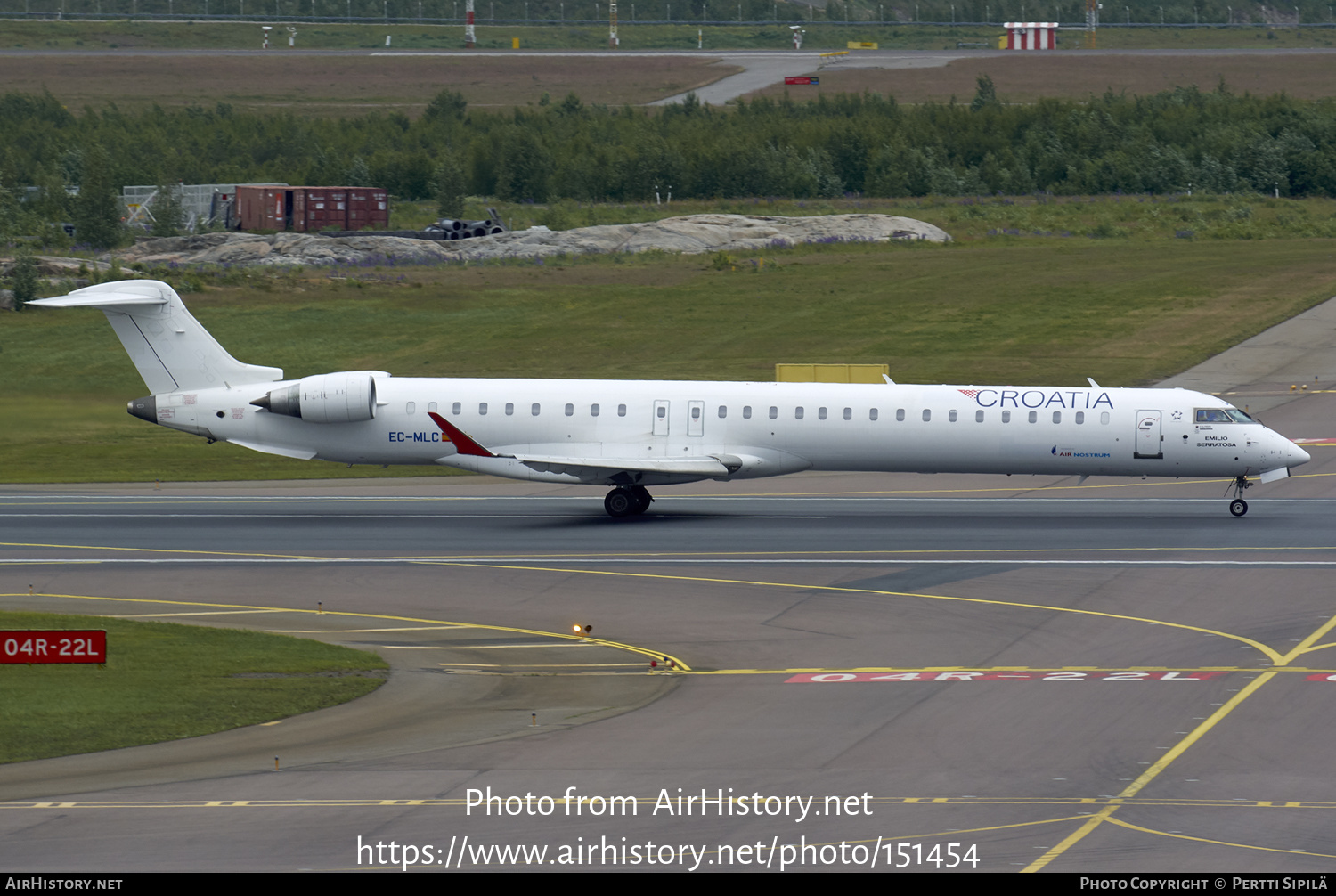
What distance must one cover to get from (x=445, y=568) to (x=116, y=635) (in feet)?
27.6

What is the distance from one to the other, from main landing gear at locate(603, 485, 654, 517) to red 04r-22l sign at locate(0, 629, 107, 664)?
16.2m

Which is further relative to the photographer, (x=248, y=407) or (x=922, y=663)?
(x=248, y=407)

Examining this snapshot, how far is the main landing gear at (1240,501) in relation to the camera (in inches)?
1610

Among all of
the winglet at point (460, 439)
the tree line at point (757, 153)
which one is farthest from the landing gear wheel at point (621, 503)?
the tree line at point (757, 153)

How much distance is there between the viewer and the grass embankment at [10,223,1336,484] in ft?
193

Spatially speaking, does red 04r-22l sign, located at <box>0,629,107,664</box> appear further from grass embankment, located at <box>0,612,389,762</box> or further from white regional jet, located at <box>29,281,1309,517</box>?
white regional jet, located at <box>29,281,1309,517</box>

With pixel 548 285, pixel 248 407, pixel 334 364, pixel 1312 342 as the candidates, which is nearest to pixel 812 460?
pixel 248 407

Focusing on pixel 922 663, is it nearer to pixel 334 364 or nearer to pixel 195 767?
pixel 195 767

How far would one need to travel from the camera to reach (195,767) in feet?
67.6

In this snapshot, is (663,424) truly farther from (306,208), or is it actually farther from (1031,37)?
(1031,37)

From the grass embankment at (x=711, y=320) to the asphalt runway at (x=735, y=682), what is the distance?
14574 mm

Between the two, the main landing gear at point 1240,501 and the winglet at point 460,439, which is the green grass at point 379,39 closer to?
the winglet at point 460,439

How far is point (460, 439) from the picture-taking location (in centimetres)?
3997

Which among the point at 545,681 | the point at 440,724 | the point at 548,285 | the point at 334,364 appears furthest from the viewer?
the point at 548,285
